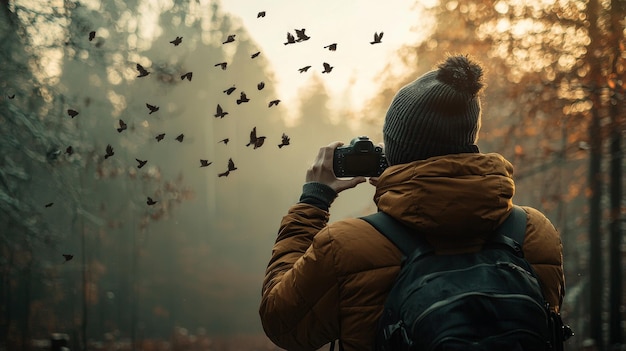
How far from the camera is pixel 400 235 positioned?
1688 millimetres

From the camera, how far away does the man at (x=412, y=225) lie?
1.66m

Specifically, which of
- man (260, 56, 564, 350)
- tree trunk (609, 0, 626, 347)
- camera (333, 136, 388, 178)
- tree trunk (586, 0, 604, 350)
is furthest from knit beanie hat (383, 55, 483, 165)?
tree trunk (609, 0, 626, 347)

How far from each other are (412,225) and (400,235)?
5 centimetres

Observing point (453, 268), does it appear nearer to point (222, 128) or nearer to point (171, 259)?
point (171, 259)

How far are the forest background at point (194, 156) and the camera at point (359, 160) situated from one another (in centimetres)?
143

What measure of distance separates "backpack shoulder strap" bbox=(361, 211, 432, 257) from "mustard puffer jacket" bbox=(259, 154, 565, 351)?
0.02 m

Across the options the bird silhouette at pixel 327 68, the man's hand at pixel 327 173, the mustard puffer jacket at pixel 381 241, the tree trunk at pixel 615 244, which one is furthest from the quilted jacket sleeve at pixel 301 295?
the tree trunk at pixel 615 244

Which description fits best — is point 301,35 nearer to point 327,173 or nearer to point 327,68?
point 327,68

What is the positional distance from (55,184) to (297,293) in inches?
378

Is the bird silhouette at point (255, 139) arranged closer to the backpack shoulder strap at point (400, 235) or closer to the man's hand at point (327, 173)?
the man's hand at point (327, 173)

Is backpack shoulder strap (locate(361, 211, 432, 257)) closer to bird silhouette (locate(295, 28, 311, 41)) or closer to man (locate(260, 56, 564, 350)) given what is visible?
man (locate(260, 56, 564, 350))

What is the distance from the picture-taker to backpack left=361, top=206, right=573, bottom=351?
155 centimetres

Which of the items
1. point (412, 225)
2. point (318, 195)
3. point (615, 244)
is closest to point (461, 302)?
point (412, 225)

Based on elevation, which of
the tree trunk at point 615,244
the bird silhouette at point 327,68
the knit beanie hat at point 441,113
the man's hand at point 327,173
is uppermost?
the bird silhouette at point 327,68
